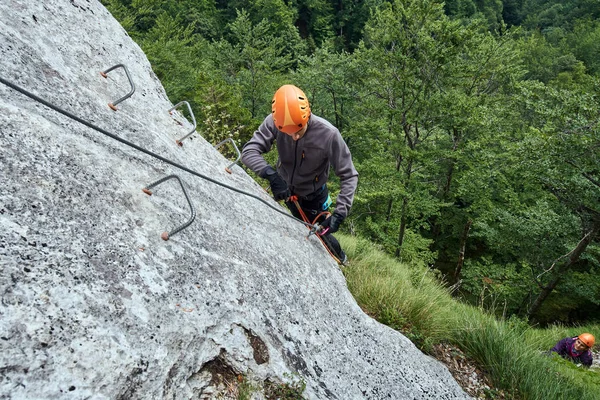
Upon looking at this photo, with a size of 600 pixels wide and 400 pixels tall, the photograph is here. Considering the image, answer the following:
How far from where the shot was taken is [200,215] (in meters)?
2.46

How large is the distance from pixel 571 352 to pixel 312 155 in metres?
5.14

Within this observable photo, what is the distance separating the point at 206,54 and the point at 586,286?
29.9 meters

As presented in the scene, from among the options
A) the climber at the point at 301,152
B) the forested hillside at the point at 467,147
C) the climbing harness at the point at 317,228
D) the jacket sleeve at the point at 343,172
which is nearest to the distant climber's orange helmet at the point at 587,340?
the forested hillside at the point at 467,147

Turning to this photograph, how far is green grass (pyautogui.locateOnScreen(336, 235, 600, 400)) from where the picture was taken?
10.1 feet

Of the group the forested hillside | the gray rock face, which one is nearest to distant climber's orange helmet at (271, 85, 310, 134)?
the gray rock face

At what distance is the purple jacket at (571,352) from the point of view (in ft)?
17.7

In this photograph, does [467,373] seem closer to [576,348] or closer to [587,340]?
[576,348]

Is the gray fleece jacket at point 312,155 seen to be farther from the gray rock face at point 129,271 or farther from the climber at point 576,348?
the climber at point 576,348

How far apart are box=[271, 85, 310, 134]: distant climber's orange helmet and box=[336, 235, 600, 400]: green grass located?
1839 mm

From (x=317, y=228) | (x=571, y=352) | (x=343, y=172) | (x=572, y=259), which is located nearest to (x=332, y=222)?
(x=317, y=228)

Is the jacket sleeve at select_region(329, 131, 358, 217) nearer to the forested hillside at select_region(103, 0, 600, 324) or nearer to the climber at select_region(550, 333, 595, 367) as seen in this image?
the climber at select_region(550, 333, 595, 367)

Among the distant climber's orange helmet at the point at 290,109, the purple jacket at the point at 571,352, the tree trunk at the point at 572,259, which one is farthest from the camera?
the tree trunk at the point at 572,259

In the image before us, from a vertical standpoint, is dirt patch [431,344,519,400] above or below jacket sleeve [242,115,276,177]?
below

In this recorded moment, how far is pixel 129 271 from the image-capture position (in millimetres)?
1695
